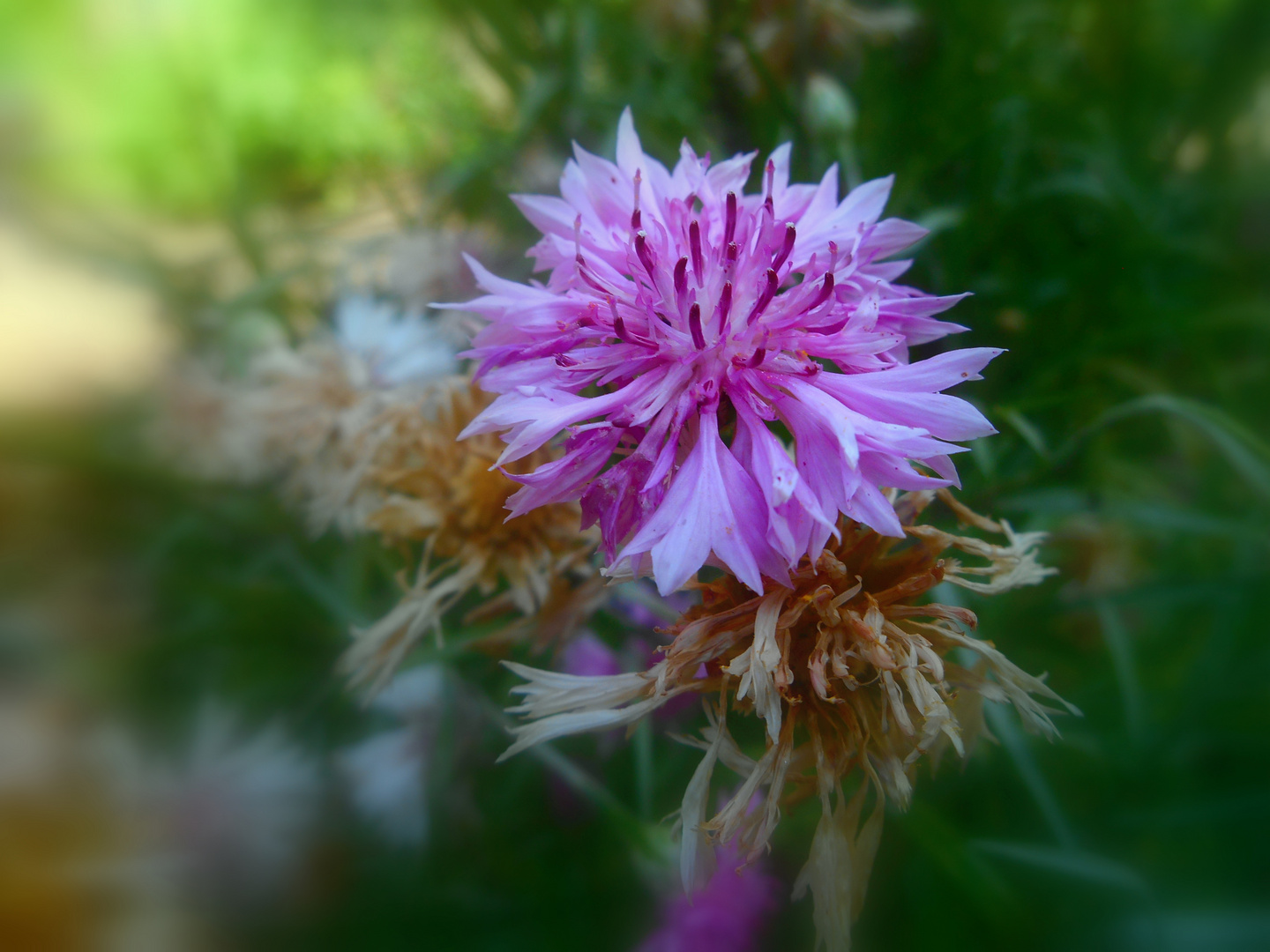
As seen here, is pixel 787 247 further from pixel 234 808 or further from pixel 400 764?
pixel 234 808

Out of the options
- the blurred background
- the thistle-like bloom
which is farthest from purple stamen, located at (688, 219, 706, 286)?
the blurred background

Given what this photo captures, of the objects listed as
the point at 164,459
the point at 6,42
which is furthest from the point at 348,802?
the point at 6,42

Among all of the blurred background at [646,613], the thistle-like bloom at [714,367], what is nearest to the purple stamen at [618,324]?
the thistle-like bloom at [714,367]

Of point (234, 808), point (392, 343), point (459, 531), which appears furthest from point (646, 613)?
point (234, 808)

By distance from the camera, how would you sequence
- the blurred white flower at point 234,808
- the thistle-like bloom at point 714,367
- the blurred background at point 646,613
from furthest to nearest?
the blurred white flower at point 234,808, the blurred background at point 646,613, the thistle-like bloom at point 714,367

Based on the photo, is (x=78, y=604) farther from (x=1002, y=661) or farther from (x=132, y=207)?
(x=1002, y=661)

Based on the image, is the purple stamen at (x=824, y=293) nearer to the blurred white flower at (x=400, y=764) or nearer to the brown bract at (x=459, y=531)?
the brown bract at (x=459, y=531)
